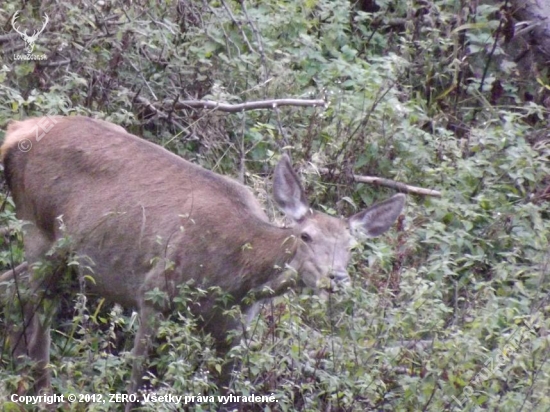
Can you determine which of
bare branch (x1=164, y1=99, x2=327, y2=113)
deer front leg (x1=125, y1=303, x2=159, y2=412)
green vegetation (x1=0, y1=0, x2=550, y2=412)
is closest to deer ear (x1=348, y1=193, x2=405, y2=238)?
green vegetation (x1=0, y1=0, x2=550, y2=412)

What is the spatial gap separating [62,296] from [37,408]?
0.94 meters

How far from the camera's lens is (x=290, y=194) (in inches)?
280

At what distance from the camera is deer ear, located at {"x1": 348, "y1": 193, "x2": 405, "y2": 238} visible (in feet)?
23.4

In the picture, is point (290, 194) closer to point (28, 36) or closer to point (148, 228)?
point (148, 228)

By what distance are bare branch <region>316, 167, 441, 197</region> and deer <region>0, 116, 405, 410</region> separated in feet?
5.32

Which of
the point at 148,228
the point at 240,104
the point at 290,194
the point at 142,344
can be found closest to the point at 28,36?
the point at 240,104

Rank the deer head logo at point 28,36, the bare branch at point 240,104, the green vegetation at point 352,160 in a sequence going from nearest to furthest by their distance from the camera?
1. the green vegetation at point 352,160
2. the deer head logo at point 28,36
3. the bare branch at point 240,104

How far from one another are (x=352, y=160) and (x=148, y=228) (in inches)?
103

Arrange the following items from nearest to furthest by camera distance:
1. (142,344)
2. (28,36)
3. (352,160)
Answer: (142,344) → (28,36) → (352,160)

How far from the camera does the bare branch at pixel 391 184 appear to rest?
8.78 metres

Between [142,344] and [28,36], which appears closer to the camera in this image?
[142,344]

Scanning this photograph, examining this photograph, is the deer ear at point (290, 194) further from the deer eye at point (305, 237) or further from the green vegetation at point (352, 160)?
the green vegetation at point (352, 160)

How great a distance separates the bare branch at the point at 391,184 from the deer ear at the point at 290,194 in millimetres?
1648

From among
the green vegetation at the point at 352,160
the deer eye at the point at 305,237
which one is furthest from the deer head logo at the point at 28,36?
the deer eye at the point at 305,237
